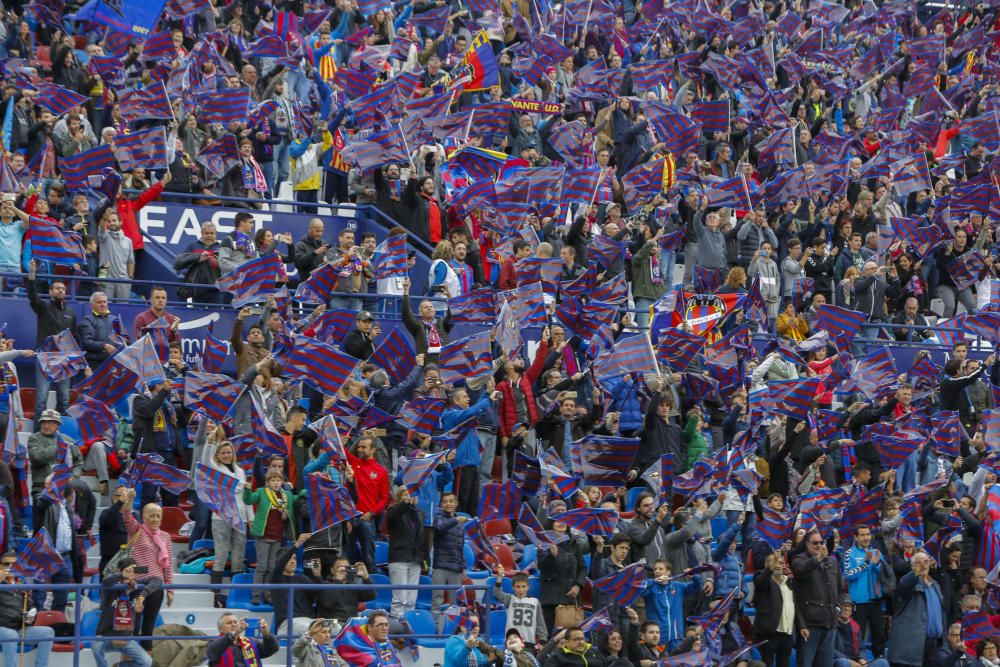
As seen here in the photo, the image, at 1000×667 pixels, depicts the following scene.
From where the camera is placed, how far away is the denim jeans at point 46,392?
69.7ft

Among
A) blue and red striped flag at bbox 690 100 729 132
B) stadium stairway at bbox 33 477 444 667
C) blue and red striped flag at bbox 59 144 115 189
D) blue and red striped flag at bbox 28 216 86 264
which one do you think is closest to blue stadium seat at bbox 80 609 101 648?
stadium stairway at bbox 33 477 444 667

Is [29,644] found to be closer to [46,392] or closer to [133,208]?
[46,392]

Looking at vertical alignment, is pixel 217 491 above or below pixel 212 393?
below

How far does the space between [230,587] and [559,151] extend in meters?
13.2

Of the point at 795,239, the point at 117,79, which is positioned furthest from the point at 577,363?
the point at 117,79

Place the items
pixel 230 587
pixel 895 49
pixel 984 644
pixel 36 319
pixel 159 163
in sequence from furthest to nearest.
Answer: pixel 895 49 < pixel 159 163 < pixel 36 319 < pixel 984 644 < pixel 230 587

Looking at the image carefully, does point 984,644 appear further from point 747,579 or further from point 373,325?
point 373,325

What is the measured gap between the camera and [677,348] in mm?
23766

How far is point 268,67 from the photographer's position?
3044 centimetres

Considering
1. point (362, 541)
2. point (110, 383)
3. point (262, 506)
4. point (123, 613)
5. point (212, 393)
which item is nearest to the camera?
point (123, 613)

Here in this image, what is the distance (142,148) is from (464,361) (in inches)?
227

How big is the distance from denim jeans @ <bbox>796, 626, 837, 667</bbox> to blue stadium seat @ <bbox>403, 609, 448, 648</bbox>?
4072 millimetres

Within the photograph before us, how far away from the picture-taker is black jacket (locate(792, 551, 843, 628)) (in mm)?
21000

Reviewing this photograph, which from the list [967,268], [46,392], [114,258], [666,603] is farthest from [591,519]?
[967,268]
